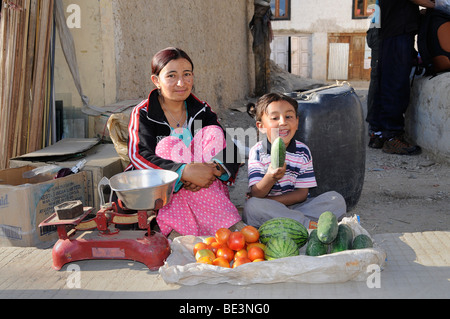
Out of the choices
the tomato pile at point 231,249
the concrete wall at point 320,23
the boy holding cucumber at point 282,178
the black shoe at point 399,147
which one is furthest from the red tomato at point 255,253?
the concrete wall at point 320,23

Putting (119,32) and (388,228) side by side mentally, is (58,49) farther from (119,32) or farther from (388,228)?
(388,228)

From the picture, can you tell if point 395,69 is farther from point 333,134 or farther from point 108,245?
point 108,245

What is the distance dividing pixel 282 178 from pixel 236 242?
2.43 ft

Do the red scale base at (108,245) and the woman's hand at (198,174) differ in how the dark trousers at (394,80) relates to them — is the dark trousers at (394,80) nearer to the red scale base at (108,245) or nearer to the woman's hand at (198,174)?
the woman's hand at (198,174)

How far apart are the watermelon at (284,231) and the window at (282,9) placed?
816 inches

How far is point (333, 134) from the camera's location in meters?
3.45

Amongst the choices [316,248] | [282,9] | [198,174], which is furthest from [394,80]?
[282,9]

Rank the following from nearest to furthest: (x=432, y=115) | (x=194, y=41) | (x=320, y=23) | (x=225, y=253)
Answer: (x=225, y=253)
(x=432, y=115)
(x=194, y=41)
(x=320, y=23)

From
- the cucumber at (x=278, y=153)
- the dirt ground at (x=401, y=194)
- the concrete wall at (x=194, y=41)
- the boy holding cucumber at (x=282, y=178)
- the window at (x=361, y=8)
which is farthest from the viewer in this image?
the window at (x=361, y=8)

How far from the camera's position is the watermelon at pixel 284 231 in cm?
239

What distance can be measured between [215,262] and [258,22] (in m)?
9.94
